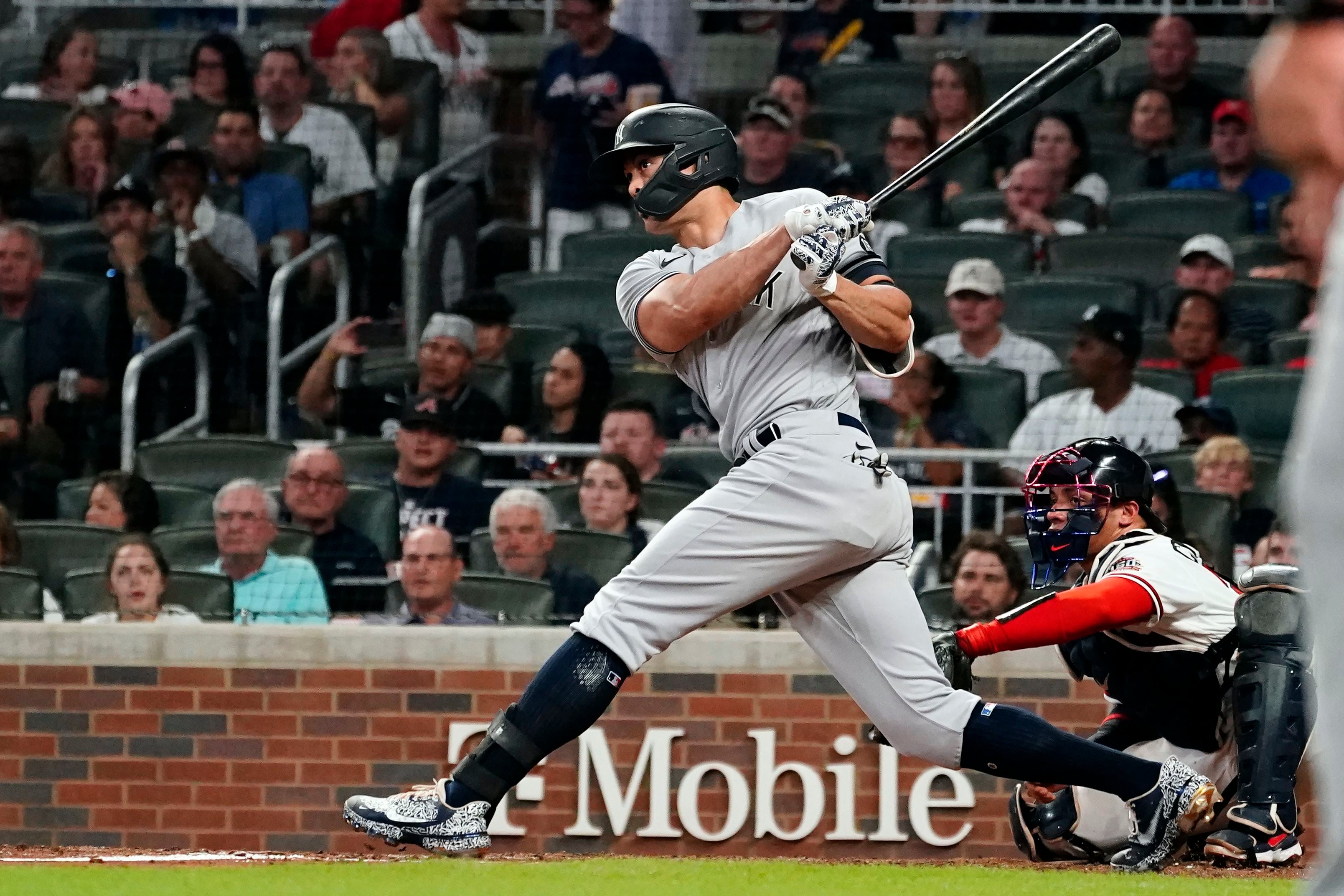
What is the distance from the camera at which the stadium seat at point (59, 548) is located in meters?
6.20

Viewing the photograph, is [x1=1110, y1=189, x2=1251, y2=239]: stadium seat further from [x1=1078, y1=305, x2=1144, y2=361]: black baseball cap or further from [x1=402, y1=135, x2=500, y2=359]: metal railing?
[x1=402, y1=135, x2=500, y2=359]: metal railing

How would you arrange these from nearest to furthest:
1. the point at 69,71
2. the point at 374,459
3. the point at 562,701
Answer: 1. the point at 562,701
2. the point at 374,459
3. the point at 69,71

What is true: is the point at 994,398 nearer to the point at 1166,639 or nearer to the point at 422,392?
the point at 422,392

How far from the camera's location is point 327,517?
20.5ft

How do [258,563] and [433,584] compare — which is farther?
[258,563]

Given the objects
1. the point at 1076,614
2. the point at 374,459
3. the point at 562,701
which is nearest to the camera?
the point at 562,701

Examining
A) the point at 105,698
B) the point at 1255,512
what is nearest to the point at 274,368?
the point at 105,698

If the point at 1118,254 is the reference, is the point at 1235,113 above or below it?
above

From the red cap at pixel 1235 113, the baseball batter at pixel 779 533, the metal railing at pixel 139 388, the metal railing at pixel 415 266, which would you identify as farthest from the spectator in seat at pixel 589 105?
the baseball batter at pixel 779 533

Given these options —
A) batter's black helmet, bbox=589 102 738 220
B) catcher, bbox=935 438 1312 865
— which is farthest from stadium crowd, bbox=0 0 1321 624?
batter's black helmet, bbox=589 102 738 220

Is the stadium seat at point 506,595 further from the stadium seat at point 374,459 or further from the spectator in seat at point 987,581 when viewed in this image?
the spectator in seat at point 987,581

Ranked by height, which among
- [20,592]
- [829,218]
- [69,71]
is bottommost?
[20,592]

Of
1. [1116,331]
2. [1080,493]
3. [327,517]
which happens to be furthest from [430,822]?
[1116,331]

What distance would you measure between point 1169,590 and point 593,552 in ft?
8.06
